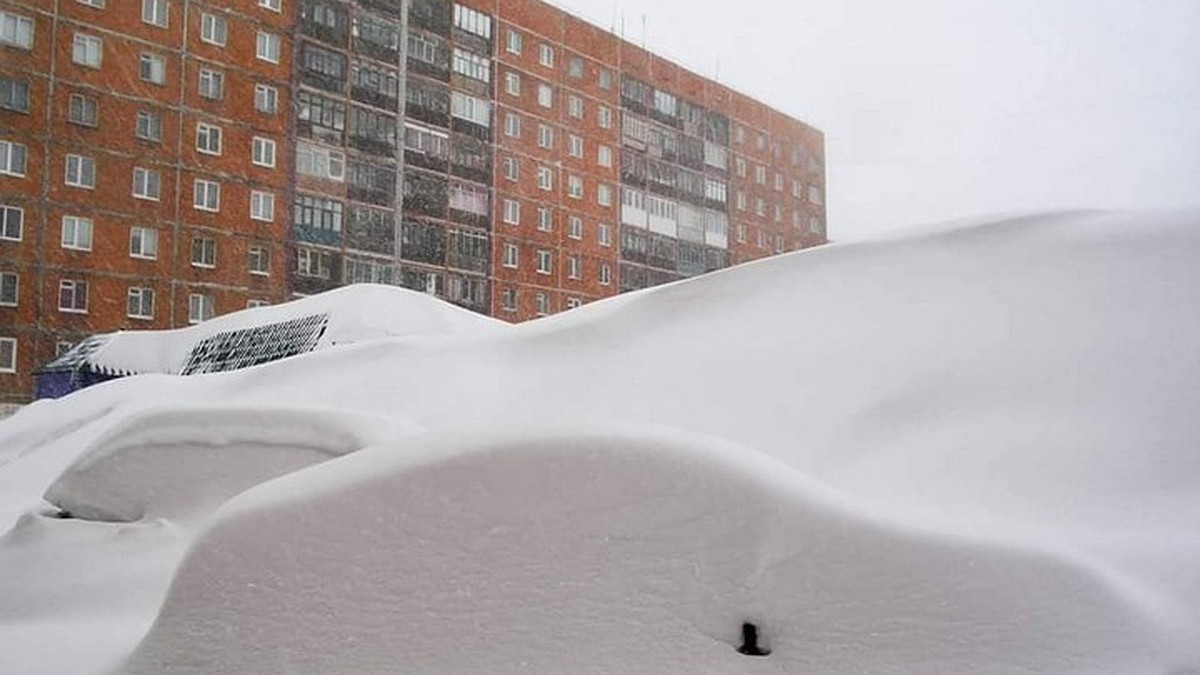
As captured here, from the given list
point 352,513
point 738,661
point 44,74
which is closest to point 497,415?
point 352,513

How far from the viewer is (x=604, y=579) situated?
1217 mm

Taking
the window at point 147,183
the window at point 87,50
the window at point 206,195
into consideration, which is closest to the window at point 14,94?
the window at point 87,50

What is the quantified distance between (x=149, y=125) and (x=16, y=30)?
163 centimetres

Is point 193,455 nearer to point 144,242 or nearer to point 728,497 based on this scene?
point 728,497

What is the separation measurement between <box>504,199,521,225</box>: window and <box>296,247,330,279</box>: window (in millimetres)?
2331

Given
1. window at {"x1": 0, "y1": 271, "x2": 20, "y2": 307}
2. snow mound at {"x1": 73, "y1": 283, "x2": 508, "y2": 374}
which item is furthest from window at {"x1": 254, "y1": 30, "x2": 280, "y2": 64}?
snow mound at {"x1": 73, "y1": 283, "x2": 508, "y2": 374}

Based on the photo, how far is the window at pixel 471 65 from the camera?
12617mm

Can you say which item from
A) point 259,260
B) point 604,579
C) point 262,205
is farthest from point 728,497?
point 262,205

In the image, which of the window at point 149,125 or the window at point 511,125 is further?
the window at point 511,125

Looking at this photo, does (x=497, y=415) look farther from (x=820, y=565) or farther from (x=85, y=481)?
(x=820, y=565)

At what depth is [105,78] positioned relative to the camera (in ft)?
37.5

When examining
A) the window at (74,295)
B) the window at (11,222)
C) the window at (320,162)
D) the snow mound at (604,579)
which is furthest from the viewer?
the window at (320,162)

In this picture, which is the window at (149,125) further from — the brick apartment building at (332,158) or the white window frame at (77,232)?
the white window frame at (77,232)

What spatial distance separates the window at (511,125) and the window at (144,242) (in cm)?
444
